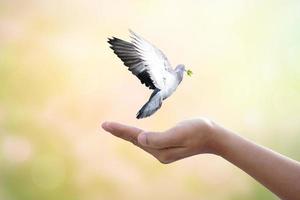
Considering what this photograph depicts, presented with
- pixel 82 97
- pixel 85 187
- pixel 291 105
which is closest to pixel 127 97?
pixel 82 97

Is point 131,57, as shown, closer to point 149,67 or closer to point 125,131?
point 149,67

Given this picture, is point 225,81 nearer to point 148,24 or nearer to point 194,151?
point 148,24

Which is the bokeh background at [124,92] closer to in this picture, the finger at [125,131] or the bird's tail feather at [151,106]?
the bird's tail feather at [151,106]

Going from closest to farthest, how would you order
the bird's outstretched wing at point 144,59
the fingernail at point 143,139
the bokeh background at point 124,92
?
1. the fingernail at point 143,139
2. the bokeh background at point 124,92
3. the bird's outstretched wing at point 144,59

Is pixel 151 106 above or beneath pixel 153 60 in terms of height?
beneath

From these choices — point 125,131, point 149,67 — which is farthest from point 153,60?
point 125,131

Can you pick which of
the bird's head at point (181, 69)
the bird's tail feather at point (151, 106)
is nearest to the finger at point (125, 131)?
the bird's tail feather at point (151, 106)

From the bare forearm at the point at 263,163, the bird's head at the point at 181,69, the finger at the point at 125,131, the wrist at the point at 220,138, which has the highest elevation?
the bird's head at the point at 181,69

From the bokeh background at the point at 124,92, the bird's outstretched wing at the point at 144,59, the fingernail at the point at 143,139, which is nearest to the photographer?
the fingernail at the point at 143,139
